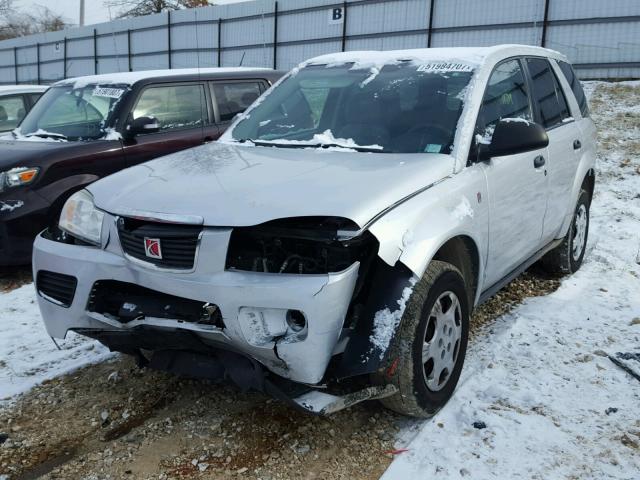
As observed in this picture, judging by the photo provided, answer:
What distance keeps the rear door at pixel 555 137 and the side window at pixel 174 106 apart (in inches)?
142

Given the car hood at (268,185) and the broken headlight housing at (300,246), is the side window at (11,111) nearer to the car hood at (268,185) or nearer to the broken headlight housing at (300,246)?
the car hood at (268,185)

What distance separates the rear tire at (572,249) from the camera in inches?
192

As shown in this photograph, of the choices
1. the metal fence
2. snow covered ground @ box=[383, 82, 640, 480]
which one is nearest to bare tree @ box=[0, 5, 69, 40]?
the metal fence

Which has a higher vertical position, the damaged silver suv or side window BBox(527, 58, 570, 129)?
side window BBox(527, 58, 570, 129)

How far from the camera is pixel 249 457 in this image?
271 cm

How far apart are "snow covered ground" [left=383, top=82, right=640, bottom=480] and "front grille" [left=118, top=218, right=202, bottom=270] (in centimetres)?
126

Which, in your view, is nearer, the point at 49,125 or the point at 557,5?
the point at 49,125

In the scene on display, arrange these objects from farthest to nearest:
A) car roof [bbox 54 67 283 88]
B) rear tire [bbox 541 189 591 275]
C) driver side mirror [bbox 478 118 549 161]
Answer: car roof [bbox 54 67 283 88]
rear tire [bbox 541 189 591 275]
driver side mirror [bbox 478 118 549 161]

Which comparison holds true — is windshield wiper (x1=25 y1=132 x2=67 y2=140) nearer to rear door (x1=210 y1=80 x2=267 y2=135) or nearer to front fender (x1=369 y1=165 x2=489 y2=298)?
rear door (x1=210 y1=80 x2=267 y2=135)

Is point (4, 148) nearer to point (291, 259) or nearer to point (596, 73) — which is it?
point (291, 259)

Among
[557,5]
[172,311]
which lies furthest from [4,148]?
[557,5]

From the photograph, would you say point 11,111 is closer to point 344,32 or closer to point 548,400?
point 548,400

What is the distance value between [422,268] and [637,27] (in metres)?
14.2

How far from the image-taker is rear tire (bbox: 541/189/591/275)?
4.87 metres
